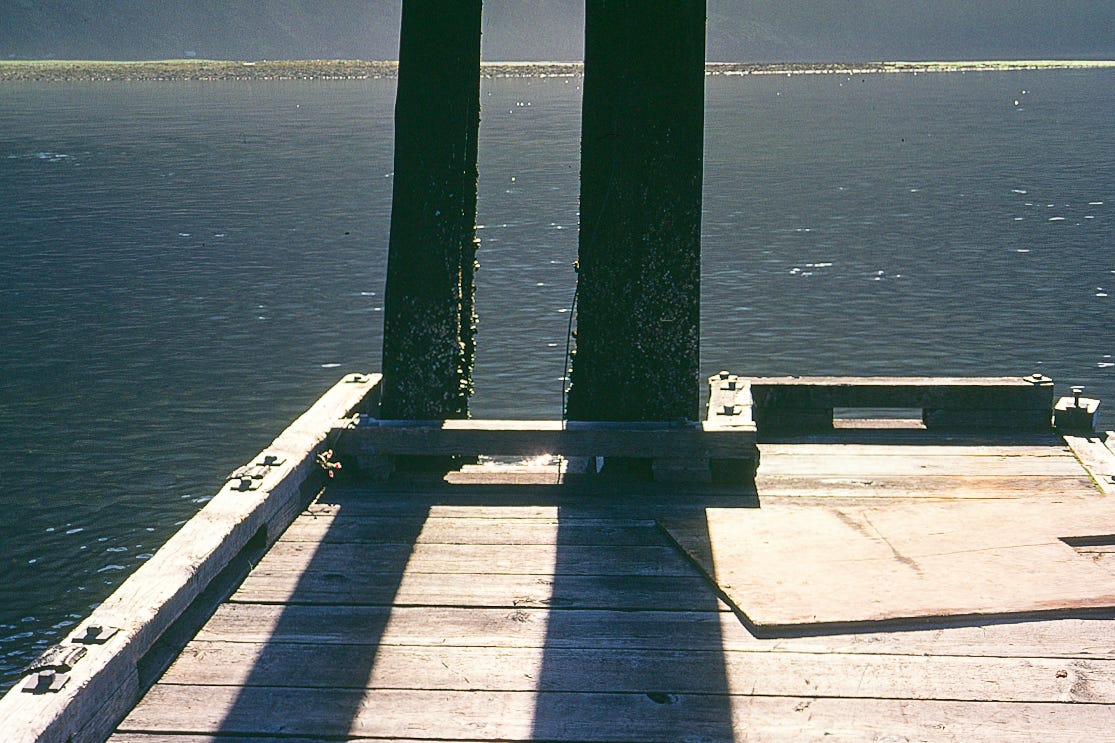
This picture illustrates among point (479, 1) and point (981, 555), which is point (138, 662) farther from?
point (479, 1)

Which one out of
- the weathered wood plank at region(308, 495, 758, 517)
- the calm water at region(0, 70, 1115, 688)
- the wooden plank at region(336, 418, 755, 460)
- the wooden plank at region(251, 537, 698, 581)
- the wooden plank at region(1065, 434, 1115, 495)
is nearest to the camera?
the wooden plank at region(251, 537, 698, 581)

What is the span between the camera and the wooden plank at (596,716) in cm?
548

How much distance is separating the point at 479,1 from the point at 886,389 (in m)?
4.05

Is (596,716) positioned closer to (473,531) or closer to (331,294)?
(473,531)

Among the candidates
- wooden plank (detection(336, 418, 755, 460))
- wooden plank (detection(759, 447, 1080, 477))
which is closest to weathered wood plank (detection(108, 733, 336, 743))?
wooden plank (detection(336, 418, 755, 460))

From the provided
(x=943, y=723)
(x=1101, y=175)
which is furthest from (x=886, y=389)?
(x=1101, y=175)

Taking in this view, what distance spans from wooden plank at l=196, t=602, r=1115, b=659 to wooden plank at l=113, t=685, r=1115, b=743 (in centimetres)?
53

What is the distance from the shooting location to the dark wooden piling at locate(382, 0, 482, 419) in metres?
9.92

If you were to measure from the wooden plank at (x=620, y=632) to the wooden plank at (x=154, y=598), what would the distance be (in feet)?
0.94

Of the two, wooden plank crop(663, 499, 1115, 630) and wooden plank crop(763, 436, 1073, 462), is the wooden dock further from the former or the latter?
wooden plank crop(763, 436, 1073, 462)

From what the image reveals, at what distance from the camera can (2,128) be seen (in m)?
114

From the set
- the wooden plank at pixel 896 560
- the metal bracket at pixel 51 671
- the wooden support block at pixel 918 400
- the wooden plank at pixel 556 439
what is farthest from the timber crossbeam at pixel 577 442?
the metal bracket at pixel 51 671

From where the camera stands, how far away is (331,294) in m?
37.5

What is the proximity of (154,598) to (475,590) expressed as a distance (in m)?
1.56
